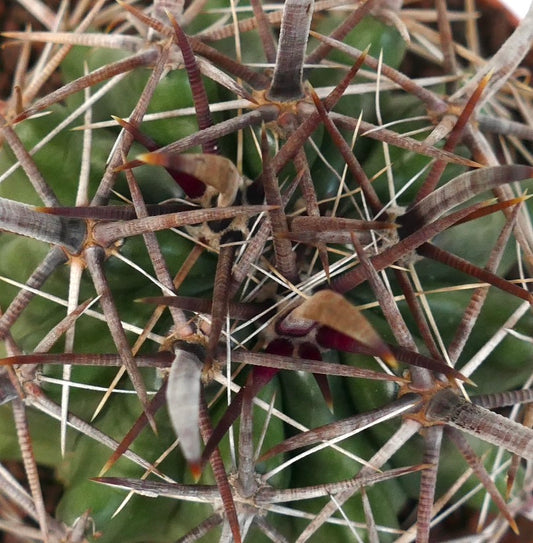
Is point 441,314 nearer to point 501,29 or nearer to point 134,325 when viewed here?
point 134,325

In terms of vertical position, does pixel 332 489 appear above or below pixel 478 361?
below

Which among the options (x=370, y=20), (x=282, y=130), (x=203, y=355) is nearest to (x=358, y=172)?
(x=282, y=130)

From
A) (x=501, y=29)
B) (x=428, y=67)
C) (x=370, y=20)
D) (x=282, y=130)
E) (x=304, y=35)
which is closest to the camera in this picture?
(x=304, y=35)

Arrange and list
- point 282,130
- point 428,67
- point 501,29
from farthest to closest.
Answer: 1. point 501,29
2. point 428,67
3. point 282,130

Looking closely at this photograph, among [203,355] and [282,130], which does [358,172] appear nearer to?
[282,130]

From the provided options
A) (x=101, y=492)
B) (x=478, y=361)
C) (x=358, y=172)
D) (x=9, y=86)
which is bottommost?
(x=101, y=492)

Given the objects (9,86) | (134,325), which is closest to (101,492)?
(134,325)

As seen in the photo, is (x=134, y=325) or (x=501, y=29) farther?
(x=501, y=29)
